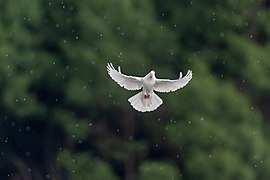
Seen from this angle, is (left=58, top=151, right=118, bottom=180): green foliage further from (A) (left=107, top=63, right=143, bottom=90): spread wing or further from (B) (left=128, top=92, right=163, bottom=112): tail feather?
(A) (left=107, top=63, right=143, bottom=90): spread wing

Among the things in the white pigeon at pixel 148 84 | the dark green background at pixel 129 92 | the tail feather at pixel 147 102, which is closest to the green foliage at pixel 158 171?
the dark green background at pixel 129 92

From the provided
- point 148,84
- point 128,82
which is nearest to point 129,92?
point 128,82

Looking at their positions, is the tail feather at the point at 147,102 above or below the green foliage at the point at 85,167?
below

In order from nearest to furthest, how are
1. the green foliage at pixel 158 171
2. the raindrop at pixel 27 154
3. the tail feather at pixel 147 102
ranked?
the tail feather at pixel 147 102, the green foliage at pixel 158 171, the raindrop at pixel 27 154

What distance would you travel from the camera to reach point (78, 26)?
931 centimetres

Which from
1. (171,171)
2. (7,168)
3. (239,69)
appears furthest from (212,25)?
(7,168)

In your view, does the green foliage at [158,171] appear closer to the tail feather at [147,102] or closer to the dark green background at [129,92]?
the dark green background at [129,92]

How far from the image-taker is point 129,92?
9258 millimetres

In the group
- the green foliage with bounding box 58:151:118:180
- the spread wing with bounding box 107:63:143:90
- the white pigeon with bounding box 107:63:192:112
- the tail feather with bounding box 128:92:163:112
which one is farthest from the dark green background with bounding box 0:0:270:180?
the spread wing with bounding box 107:63:143:90

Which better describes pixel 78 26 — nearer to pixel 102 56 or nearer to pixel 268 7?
pixel 102 56

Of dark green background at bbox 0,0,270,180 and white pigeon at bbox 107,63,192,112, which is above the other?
dark green background at bbox 0,0,270,180

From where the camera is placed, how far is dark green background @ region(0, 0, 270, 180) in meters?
8.99

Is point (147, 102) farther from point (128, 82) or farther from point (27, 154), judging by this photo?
point (27, 154)

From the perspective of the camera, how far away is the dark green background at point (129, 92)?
8.99 m
